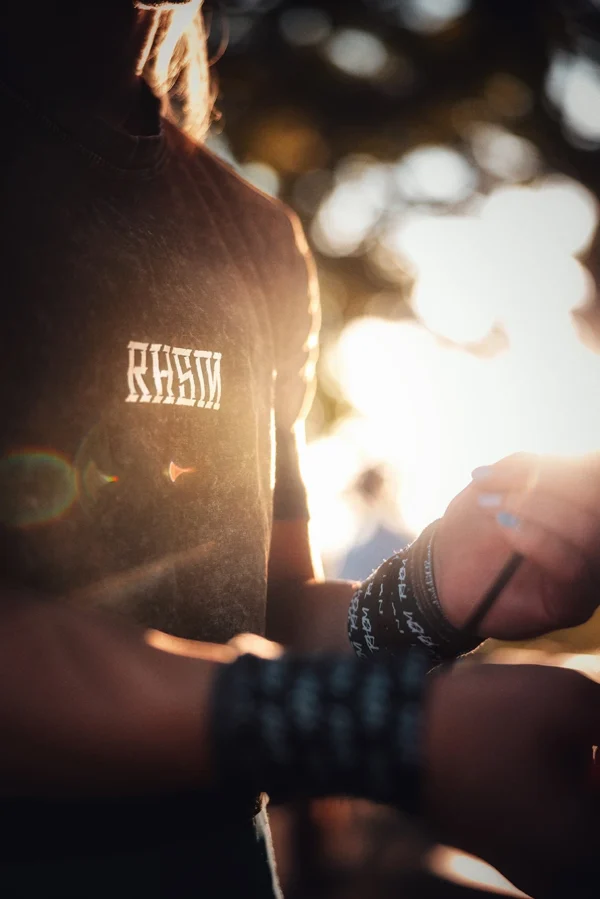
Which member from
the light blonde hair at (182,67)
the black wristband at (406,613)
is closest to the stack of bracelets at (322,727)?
the black wristband at (406,613)

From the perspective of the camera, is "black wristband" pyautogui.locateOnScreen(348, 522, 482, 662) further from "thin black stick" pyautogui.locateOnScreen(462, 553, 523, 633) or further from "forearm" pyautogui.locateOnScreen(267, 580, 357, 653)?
"forearm" pyautogui.locateOnScreen(267, 580, 357, 653)

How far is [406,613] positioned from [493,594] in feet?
0.69

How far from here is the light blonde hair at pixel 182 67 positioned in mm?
1783

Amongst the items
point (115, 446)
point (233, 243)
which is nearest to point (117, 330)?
point (115, 446)

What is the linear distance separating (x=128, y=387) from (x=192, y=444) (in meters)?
0.22

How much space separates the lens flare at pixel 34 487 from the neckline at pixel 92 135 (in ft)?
2.17

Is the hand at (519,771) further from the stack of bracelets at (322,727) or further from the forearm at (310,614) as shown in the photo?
the forearm at (310,614)

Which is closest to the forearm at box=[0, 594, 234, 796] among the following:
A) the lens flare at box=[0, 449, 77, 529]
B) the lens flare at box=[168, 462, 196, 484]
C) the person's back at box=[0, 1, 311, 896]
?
the person's back at box=[0, 1, 311, 896]

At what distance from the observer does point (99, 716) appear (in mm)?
873

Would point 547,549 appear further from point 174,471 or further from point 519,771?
point 174,471

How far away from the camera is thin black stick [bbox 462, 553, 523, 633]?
4.12 feet

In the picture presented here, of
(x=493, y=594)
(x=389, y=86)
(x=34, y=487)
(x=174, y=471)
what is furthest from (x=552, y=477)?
(x=389, y=86)

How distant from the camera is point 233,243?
5.88 ft

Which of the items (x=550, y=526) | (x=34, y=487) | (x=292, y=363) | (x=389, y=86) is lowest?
(x=389, y=86)
